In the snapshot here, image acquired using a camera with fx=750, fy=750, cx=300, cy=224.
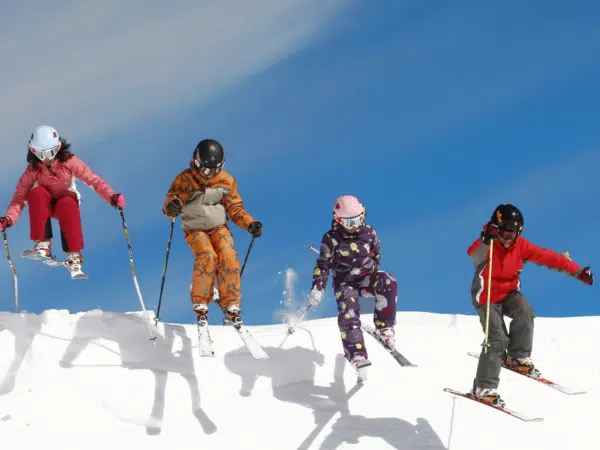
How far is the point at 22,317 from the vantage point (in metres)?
9.29

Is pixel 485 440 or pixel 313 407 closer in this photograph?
pixel 485 440

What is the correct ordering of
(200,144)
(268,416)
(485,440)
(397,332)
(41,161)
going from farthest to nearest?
(397,332), (41,161), (200,144), (268,416), (485,440)

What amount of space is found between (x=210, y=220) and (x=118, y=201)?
1.35m

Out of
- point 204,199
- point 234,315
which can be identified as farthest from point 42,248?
point 234,315

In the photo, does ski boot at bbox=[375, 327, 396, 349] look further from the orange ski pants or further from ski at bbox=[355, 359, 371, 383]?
the orange ski pants

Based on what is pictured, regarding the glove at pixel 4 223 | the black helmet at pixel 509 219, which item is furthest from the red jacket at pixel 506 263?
the glove at pixel 4 223

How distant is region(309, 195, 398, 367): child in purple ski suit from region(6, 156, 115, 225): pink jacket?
2.94 metres

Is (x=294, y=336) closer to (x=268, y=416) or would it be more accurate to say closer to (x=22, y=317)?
(x=268, y=416)

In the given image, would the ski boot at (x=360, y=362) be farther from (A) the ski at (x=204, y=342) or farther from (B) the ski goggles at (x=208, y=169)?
(B) the ski goggles at (x=208, y=169)

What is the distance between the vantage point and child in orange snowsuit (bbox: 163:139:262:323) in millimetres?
8664

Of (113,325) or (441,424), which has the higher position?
(113,325)

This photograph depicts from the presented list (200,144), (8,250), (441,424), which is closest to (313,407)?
(441,424)

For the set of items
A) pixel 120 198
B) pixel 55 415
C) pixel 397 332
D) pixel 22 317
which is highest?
pixel 120 198

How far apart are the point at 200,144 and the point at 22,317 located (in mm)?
3116
